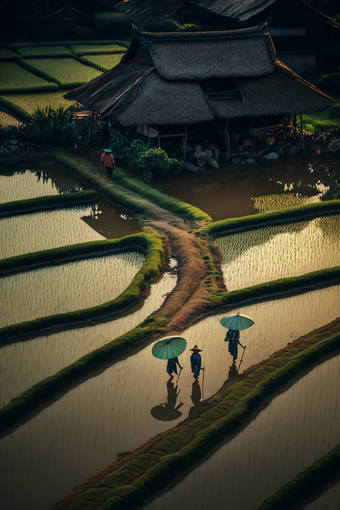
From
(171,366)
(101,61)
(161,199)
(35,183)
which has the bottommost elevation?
(171,366)

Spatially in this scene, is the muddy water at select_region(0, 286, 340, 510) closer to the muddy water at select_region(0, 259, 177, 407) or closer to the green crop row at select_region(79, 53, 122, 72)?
the muddy water at select_region(0, 259, 177, 407)

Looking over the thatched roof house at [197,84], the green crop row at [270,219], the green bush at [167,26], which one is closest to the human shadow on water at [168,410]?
the green crop row at [270,219]

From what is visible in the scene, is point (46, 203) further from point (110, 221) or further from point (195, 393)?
point (195, 393)

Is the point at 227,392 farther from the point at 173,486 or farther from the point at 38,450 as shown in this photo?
the point at 38,450

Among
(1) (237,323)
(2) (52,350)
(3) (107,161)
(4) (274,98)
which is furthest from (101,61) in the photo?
(1) (237,323)

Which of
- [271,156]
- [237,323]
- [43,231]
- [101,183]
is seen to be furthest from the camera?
[271,156]

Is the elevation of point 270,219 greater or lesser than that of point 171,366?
greater

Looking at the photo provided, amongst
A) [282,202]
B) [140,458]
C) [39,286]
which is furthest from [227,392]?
[282,202]
